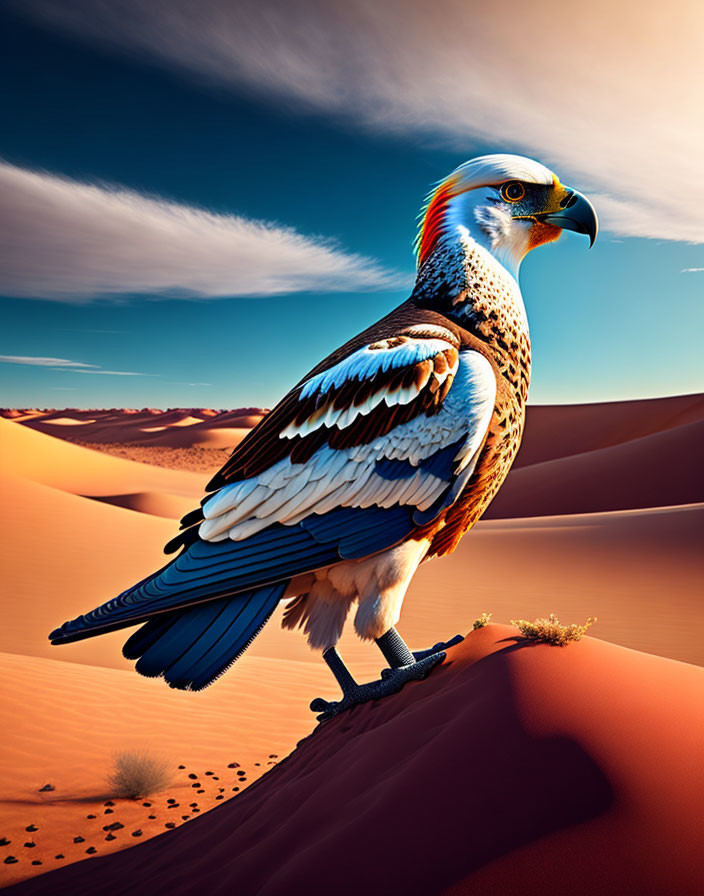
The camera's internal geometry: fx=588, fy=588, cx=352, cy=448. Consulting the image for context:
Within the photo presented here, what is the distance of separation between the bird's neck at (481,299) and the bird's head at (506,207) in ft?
0.24

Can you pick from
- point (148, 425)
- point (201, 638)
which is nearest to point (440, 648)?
point (201, 638)

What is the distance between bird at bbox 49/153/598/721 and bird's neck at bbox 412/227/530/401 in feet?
0.03

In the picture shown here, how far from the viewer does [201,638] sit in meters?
2.23

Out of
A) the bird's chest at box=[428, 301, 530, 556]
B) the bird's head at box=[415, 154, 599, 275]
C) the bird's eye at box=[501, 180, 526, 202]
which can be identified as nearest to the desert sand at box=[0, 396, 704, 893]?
the bird's chest at box=[428, 301, 530, 556]

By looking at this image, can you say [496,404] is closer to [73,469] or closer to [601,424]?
[73,469]

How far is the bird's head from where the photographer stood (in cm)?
282

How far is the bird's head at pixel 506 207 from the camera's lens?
9.26 ft

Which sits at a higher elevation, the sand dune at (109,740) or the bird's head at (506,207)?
the bird's head at (506,207)

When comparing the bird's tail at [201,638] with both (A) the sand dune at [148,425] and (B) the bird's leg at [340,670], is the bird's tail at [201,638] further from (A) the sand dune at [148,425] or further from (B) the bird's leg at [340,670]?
(A) the sand dune at [148,425]

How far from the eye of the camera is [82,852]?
349 centimetres

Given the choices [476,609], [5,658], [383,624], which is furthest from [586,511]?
[383,624]

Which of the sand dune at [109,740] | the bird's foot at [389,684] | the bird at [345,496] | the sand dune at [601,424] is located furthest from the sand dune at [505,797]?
the sand dune at [601,424]

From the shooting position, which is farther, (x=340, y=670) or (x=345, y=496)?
(x=340, y=670)

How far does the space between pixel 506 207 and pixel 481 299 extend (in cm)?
53
